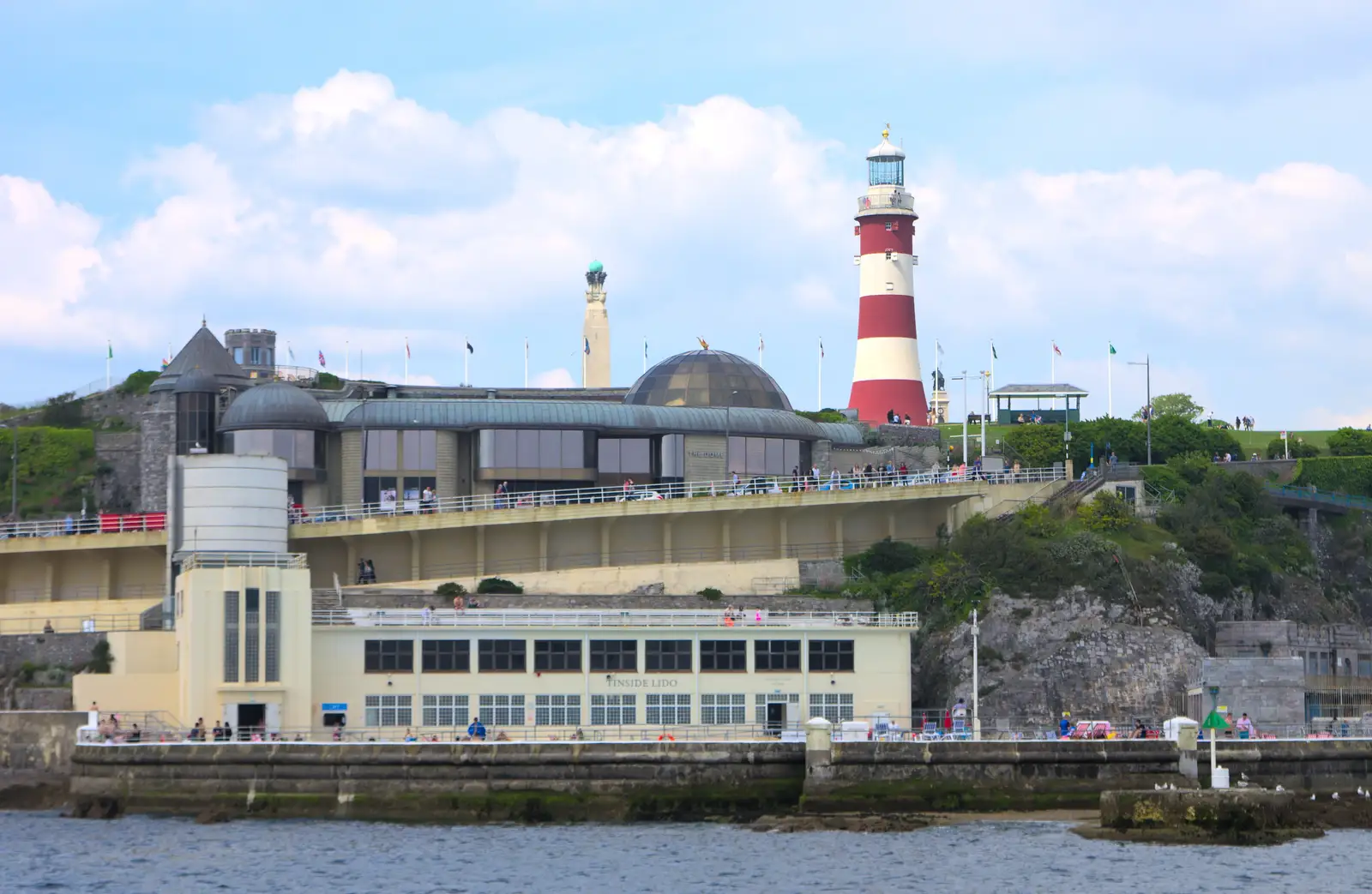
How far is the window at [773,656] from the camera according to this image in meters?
81.8

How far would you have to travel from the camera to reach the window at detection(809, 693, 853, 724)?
81.8m

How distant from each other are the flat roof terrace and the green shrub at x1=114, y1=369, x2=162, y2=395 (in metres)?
38.6

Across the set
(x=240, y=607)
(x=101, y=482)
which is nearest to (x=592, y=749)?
(x=240, y=607)

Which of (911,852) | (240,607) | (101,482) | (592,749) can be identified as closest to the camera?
(911,852)

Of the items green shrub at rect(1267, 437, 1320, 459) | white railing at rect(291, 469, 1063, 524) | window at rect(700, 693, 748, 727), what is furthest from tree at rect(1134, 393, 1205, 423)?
window at rect(700, 693, 748, 727)

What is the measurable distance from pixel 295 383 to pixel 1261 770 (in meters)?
59.6

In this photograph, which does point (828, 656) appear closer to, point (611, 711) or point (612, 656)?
point (612, 656)

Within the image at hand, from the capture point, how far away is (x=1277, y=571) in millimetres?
98125

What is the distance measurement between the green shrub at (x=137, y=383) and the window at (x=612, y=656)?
151 feet

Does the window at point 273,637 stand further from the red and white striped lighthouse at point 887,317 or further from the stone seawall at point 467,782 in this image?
the red and white striped lighthouse at point 887,317

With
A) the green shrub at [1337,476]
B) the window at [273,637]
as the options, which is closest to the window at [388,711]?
A: the window at [273,637]

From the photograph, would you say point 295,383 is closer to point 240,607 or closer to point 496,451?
point 496,451

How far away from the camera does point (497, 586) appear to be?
3637 inches

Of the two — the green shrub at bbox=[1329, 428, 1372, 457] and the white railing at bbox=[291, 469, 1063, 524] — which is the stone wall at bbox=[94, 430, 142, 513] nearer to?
the white railing at bbox=[291, 469, 1063, 524]
